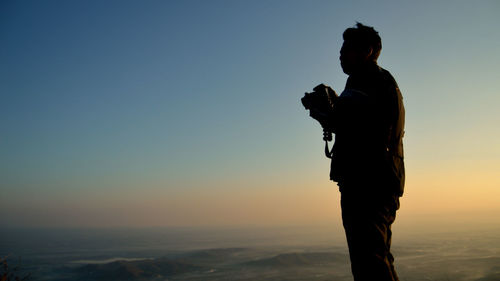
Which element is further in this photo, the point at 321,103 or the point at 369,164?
the point at 321,103

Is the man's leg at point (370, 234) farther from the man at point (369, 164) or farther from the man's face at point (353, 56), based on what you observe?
the man's face at point (353, 56)

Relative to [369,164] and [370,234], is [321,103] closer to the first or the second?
[369,164]

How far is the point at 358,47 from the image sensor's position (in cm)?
247

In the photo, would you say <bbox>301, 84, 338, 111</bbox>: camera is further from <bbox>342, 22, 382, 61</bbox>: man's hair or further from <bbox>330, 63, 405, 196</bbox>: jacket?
<bbox>342, 22, 382, 61</bbox>: man's hair

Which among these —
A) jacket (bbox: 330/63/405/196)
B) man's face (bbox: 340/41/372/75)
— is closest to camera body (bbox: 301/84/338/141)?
jacket (bbox: 330/63/405/196)

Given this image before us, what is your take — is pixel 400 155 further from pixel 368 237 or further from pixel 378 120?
pixel 368 237

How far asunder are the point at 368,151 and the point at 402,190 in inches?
15.8

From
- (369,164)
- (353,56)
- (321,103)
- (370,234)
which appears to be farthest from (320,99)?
(370,234)

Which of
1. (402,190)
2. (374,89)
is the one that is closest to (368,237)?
(402,190)

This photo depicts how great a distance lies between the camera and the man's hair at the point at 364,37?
2.47 metres

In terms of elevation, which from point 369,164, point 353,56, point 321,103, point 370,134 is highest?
point 353,56

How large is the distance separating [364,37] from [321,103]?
2.04 feet

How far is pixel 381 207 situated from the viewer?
2139 millimetres

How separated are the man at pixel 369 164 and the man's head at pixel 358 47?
0.11 meters
